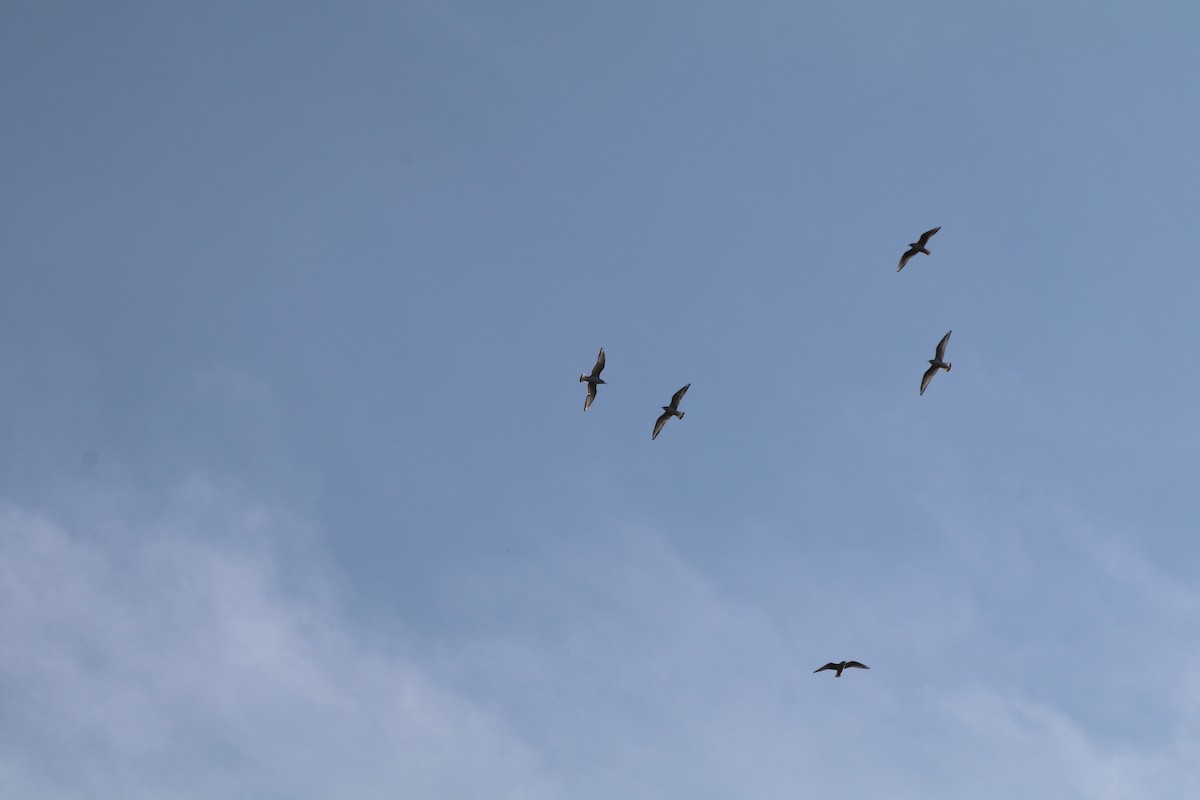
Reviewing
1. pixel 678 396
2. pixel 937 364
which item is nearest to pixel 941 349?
pixel 937 364

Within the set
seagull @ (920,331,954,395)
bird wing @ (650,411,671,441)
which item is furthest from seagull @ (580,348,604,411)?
seagull @ (920,331,954,395)

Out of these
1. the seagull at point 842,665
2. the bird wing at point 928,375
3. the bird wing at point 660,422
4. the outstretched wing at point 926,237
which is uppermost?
the outstretched wing at point 926,237

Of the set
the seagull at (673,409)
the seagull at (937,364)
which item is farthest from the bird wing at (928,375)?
the seagull at (673,409)

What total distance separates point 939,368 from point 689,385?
19.8 m

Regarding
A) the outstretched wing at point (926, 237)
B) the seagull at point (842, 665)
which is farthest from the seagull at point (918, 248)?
the seagull at point (842, 665)

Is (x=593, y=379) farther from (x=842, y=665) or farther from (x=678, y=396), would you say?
(x=842, y=665)

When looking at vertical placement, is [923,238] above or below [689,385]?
above

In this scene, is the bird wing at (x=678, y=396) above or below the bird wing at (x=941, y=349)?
below

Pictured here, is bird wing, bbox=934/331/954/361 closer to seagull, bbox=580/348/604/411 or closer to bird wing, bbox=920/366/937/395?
bird wing, bbox=920/366/937/395

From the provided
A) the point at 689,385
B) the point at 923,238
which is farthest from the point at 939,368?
the point at 689,385

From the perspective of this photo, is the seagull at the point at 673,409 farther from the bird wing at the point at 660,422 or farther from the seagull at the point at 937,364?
the seagull at the point at 937,364

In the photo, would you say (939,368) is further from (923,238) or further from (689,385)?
(689,385)

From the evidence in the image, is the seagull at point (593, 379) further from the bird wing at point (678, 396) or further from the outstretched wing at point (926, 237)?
the outstretched wing at point (926, 237)

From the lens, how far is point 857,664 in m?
86.8
